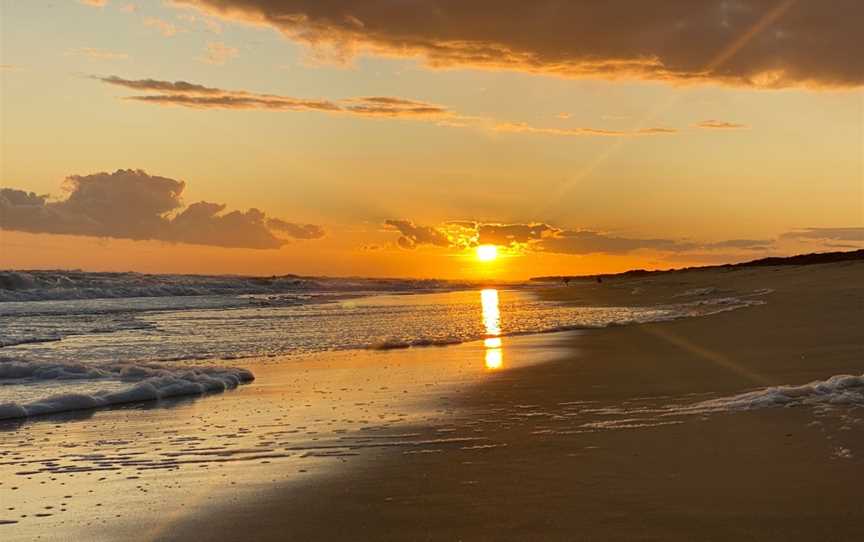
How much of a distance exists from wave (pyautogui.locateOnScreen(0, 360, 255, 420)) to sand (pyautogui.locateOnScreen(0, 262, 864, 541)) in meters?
0.85

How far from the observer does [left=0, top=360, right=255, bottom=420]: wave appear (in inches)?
478

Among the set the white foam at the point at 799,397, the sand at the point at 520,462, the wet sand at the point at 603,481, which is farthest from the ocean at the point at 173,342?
the white foam at the point at 799,397

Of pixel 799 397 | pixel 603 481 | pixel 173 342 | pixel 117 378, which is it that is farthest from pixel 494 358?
pixel 603 481

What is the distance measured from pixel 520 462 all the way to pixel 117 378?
33.6 ft

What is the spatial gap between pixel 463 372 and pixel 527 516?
32.6 ft

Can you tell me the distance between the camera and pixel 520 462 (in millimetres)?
7676

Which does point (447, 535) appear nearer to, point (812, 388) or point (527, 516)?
point (527, 516)

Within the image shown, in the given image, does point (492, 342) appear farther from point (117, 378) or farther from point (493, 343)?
point (117, 378)

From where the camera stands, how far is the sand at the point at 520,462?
5.80 meters

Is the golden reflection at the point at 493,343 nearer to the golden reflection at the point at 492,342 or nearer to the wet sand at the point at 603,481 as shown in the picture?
the golden reflection at the point at 492,342

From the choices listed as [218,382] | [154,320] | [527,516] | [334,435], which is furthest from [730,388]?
[154,320]

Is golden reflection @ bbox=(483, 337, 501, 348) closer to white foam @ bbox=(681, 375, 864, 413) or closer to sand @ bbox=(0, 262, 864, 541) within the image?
sand @ bbox=(0, 262, 864, 541)

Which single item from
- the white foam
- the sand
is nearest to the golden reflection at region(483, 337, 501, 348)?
the sand

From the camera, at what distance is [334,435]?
31.7 ft
